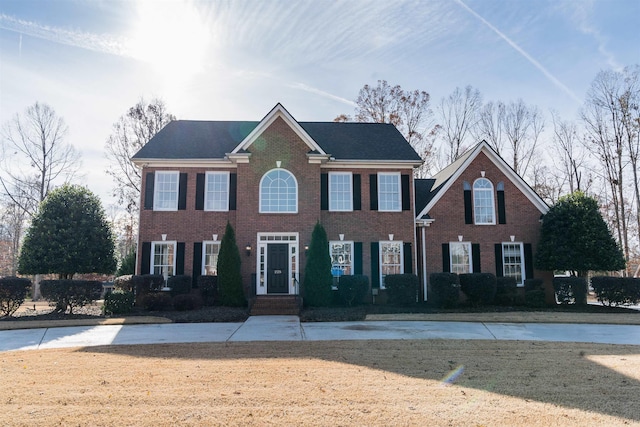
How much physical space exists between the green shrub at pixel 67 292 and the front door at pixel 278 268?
6.29 metres

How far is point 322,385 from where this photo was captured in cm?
644

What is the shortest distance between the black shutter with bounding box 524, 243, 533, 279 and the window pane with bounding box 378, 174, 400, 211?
5973 millimetres

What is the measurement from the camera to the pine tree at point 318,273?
16.8 meters

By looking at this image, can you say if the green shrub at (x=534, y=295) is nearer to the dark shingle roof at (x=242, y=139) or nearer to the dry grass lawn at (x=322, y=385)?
the dark shingle roof at (x=242, y=139)

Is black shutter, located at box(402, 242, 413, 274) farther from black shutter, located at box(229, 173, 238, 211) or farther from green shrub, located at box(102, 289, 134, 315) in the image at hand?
green shrub, located at box(102, 289, 134, 315)

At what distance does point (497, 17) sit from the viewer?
11805 millimetres

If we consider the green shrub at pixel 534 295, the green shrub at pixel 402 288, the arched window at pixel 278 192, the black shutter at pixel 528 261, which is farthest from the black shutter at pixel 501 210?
the arched window at pixel 278 192

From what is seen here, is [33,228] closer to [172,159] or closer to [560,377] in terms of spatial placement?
[172,159]

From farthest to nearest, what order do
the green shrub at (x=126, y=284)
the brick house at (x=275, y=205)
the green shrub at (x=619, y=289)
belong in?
the brick house at (x=275, y=205) < the green shrub at (x=619, y=289) < the green shrub at (x=126, y=284)

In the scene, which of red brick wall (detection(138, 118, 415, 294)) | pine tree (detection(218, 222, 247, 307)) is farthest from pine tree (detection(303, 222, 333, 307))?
pine tree (detection(218, 222, 247, 307))

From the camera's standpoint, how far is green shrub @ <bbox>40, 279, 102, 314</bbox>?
14938 mm

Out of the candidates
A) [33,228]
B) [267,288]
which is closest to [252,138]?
[267,288]

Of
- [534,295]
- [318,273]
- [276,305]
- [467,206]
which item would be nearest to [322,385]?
[276,305]

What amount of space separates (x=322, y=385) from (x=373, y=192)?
1315cm
